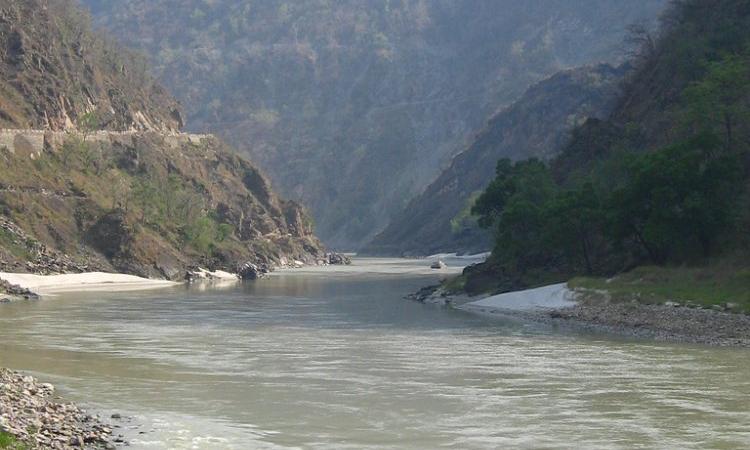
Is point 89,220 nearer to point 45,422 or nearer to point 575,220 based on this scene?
point 575,220

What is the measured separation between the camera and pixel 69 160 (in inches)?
7062

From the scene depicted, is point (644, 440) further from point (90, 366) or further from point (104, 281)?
point (104, 281)

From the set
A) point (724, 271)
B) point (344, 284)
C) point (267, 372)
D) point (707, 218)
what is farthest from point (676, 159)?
point (344, 284)

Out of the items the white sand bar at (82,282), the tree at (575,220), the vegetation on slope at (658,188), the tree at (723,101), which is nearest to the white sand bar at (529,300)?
the vegetation on slope at (658,188)

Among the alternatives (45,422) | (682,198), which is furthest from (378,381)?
(682,198)

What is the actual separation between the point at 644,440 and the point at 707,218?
53828 mm

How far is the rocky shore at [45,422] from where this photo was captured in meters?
32.7

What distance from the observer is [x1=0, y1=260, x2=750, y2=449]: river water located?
38688mm

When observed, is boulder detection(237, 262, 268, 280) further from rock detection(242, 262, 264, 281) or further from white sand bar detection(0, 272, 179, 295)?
white sand bar detection(0, 272, 179, 295)

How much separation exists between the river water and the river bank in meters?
3.89

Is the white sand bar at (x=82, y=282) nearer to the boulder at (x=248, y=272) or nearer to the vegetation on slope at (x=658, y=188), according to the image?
the boulder at (x=248, y=272)

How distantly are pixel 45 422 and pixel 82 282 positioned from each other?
369ft

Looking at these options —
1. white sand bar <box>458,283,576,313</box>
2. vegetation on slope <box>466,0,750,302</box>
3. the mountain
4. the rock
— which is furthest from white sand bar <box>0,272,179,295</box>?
white sand bar <box>458,283,576,313</box>

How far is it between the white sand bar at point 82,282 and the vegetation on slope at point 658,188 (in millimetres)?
51057
